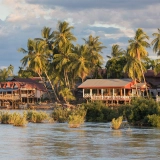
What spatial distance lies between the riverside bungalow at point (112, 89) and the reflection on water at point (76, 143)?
38.3 meters

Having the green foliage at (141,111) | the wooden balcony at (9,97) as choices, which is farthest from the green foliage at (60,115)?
the wooden balcony at (9,97)

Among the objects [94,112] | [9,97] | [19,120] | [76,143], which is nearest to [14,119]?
[19,120]

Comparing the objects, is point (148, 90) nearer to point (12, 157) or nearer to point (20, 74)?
point (20, 74)

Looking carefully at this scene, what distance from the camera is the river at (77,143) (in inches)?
1036

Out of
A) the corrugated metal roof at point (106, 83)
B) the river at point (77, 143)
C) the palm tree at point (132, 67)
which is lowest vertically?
the river at point (77, 143)

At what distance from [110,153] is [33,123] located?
19.2m

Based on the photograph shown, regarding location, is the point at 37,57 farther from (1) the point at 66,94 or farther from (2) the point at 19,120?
(2) the point at 19,120

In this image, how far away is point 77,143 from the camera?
3109 centimetres

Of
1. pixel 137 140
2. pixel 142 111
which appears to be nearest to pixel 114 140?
pixel 137 140

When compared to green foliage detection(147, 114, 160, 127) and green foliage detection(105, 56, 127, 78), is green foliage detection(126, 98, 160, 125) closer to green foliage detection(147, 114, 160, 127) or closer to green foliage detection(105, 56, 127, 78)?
green foliage detection(147, 114, 160, 127)

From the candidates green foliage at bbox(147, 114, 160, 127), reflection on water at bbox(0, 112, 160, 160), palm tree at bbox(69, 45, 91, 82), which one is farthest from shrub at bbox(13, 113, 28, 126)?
palm tree at bbox(69, 45, 91, 82)

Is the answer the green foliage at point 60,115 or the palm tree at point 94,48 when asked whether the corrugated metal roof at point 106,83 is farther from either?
the green foliage at point 60,115

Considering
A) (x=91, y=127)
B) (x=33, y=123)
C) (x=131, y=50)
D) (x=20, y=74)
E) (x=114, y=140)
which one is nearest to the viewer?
(x=114, y=140)

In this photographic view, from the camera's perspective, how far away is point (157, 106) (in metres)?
43.3
